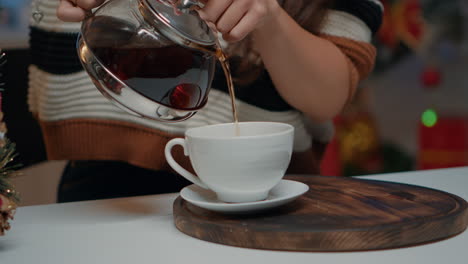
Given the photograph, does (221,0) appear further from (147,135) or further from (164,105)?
(147,135)

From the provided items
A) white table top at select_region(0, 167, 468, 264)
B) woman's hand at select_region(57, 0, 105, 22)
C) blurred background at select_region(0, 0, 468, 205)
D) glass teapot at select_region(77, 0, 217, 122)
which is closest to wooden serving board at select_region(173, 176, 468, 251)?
white table top at select_region(0, 167, 468, 264)

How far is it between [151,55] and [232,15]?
4.5 inches

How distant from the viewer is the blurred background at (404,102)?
2.21 m

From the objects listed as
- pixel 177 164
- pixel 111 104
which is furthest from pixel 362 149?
pixel 177 164

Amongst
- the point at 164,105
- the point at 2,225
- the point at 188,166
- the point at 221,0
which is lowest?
the point at 188,166

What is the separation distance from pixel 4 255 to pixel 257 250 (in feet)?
0.85

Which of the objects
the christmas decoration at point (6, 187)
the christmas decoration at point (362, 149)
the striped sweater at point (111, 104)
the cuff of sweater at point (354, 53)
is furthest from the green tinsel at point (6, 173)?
the christmas decoration at point (362, 149)

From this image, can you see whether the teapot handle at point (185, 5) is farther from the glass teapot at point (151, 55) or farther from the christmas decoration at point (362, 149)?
the christmas decoration at point (362, 149)

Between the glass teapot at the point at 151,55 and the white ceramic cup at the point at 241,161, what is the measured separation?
0.17ft

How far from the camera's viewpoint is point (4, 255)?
59 centimetres

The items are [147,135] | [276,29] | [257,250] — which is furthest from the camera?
[147,135]

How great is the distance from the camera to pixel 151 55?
0.60 metres

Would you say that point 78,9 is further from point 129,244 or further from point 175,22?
point 129,244

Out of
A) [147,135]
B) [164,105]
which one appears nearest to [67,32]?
[147,135]
